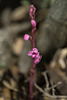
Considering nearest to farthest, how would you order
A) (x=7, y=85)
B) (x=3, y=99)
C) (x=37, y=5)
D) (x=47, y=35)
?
1. (x=3, y=99)
2. (x=7, y=85)
3. (x=47, y=35)
4. (x=37, y=5)

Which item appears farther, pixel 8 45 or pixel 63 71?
pixel 8 45

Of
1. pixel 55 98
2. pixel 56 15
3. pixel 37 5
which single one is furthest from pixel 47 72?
pixel 37 5

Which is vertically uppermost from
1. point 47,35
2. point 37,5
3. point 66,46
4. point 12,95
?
point 37,5

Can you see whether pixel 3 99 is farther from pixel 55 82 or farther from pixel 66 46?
pixel 66 46

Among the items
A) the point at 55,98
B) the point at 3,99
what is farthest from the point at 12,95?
the point at 55,98

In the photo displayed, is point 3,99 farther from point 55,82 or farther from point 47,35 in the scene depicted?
point 47,35

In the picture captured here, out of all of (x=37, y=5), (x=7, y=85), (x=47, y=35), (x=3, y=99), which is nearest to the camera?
(x=3, y=99)

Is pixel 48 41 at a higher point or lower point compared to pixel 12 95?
higher
